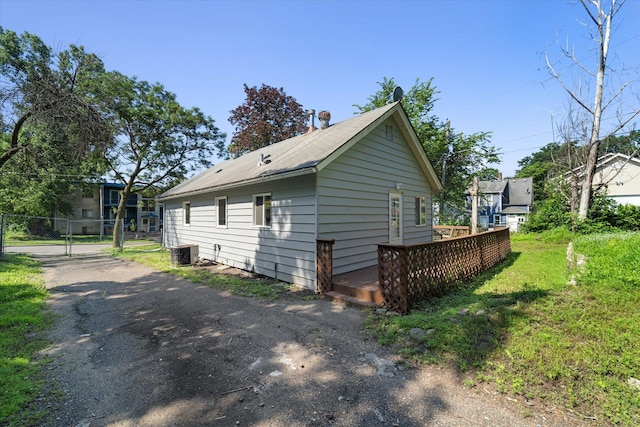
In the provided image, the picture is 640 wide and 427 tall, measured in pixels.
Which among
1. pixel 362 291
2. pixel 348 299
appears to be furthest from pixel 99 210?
pixel 362 291

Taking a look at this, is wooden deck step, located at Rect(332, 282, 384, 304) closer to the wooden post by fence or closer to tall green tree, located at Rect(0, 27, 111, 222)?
the wooden post by fence

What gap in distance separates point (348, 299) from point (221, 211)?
22.3 feet

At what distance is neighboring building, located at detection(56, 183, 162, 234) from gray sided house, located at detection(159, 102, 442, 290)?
24565mm

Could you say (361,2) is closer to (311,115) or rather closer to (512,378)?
(311,115)

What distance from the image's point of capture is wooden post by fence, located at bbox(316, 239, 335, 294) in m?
6.51

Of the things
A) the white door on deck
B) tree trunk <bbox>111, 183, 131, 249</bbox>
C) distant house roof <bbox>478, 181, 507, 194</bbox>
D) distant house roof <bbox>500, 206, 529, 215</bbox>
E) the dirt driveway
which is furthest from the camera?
distant house roof <bbox>478, 181, 507, 194</bbox>

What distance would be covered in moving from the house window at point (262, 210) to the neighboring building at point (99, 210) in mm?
25560

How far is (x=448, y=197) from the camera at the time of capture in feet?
71.4

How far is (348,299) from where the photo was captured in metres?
5.93

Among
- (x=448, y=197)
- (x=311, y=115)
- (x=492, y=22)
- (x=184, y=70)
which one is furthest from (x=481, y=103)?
(x=184, y=70)

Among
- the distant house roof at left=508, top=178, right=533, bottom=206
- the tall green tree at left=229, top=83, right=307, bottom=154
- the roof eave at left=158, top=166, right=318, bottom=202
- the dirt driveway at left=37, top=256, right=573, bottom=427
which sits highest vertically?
the tall green tree at left=229, top=83, right=307, bottom=154

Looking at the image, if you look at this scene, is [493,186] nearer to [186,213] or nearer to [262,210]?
[186,213]

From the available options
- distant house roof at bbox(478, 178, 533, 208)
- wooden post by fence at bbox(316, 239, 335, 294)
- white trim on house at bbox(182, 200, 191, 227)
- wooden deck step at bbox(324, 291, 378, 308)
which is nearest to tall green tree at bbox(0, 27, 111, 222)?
white trim on house at bbox(182, 200, 191, 227)

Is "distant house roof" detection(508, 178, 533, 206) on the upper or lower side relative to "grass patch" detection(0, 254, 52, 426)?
upper
